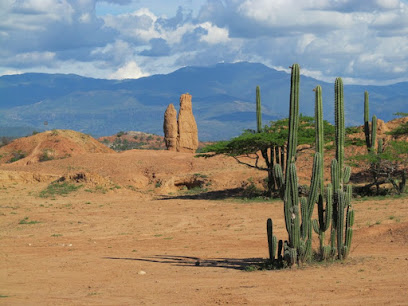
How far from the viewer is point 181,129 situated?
47750 millimetres

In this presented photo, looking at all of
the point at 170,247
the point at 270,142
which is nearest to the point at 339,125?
the point at 170,247

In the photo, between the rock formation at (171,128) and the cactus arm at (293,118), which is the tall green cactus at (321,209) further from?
the rock formation at (171,128)

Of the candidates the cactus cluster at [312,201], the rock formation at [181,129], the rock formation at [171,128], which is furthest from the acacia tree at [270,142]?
the rock formation at [181,129]

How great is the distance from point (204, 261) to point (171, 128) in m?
32.2

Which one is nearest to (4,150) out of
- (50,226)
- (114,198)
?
(114,198)

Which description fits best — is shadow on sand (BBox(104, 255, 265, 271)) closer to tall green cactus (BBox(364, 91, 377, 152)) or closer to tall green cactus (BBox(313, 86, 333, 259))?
tall green cactus (BBox(313, 86, 333, 259))

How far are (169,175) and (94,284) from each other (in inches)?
963

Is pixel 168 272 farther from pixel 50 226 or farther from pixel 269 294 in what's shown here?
pixel 50 226

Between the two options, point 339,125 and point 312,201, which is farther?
point 339,125

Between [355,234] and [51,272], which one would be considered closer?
[51,272]

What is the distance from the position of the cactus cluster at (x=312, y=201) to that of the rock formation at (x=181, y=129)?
33196mm

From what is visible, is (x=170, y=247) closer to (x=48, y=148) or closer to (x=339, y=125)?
(x=339, y=125)

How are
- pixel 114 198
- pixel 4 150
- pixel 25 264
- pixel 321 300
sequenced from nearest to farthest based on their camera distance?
pixel 321 300
pixel 25 264
pixel 114 198
pixel 4 150

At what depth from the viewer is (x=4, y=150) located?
54.6 m
